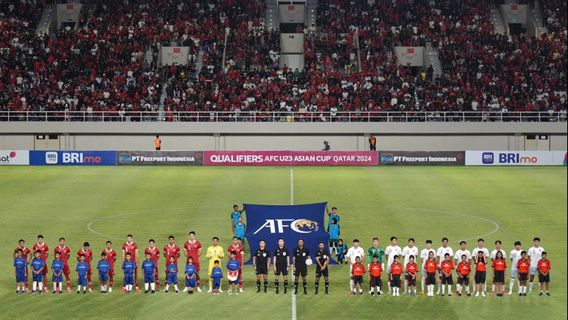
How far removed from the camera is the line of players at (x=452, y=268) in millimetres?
21219

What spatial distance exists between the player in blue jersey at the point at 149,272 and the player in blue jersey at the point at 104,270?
0.87m

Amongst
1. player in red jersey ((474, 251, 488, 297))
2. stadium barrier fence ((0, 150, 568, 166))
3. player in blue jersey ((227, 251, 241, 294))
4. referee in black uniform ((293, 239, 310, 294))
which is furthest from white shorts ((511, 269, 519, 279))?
stadium barrier fence ((0, 150, 568, 166))

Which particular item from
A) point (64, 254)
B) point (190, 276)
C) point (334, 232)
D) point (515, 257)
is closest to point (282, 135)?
point (334, 232)

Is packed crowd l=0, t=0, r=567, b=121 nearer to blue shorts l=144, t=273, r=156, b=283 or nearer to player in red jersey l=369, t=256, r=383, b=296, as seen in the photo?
blue shorts l=144, t=273, r=156, b=283

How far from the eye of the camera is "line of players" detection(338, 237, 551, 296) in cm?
2122

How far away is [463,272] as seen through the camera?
70.0 feet

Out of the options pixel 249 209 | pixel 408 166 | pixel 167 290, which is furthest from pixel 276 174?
pixel 167 290

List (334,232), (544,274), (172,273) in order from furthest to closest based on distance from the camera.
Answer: (334,232)
(172,273)
(544,274)

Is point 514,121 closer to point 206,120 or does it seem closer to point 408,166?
point 408,166

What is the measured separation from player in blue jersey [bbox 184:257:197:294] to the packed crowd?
31.9 meters

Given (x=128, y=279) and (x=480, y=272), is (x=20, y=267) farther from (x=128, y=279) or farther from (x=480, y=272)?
(x=480, y=272)

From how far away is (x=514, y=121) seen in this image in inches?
2114

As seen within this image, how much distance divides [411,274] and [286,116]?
3309 cm

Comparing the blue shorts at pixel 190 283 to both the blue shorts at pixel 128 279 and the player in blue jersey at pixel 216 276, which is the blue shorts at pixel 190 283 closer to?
the player in blue jersey at pixel 216 276
